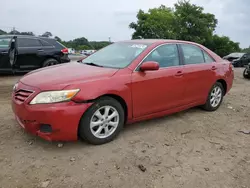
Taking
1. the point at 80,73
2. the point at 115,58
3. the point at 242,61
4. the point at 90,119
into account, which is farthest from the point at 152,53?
the point at 242,61

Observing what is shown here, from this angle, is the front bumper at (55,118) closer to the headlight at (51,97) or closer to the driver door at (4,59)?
the headlight at (51,97)

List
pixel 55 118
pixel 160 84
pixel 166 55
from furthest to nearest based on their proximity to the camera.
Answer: pixel 166 55, pixel 160 84, pixel 55 118

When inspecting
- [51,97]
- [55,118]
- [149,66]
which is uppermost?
[149,66]

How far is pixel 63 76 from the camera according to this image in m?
3.51

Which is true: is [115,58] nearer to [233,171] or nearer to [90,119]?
[90,119]

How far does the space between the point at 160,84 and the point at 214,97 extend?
5.89ft

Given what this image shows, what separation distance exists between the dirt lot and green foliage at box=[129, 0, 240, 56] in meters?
35.5

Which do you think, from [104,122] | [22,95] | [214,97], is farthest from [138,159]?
[214,97]

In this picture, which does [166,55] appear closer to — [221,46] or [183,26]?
[183,26]

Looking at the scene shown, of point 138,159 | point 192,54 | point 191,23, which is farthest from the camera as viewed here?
point 191,23

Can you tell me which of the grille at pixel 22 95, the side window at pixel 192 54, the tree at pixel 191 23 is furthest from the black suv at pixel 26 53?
the tree at pixel 191 23

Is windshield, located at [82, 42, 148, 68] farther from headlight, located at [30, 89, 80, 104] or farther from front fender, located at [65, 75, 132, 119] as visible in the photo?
headlight, located at [30, 89, 80, 104]

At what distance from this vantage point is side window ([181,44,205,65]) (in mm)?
4734

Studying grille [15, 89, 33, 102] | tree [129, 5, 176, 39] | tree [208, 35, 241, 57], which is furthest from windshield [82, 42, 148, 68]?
tree [208, 35, 241, 57]
